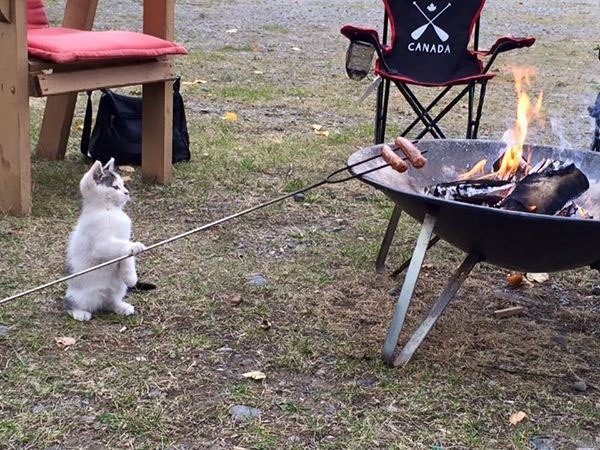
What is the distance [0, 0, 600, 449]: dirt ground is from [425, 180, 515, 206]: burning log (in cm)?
48

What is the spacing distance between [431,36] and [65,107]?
204 centimetres

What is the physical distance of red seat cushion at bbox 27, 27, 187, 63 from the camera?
3427 millimetres

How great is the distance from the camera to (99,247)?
266cm

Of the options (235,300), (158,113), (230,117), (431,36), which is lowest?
(230,117)

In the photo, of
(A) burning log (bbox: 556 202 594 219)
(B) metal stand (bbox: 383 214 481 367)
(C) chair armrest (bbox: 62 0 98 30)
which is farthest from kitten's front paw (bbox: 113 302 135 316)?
(C) chair armrest (bbox: 62 0 98 30)

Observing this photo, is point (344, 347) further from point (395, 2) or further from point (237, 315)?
point (395, 2)

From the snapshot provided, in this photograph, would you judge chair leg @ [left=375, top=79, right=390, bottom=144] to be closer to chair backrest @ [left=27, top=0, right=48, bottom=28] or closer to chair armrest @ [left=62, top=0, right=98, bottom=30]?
chair armrest @ [left=62, top=0, right=98, bottom=30]

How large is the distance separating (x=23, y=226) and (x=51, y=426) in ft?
5.04

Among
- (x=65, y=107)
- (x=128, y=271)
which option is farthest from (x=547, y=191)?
(x=65, y=107)

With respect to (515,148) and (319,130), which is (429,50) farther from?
(515,148)

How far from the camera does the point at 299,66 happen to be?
763 cm

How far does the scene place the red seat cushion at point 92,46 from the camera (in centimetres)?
343

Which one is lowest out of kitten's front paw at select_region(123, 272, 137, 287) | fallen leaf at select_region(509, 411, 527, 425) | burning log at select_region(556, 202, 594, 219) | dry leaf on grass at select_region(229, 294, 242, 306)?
dry leaf on grass at select_region(229, 294, 242, 306)

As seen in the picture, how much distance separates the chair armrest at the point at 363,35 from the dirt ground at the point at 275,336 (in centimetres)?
72
